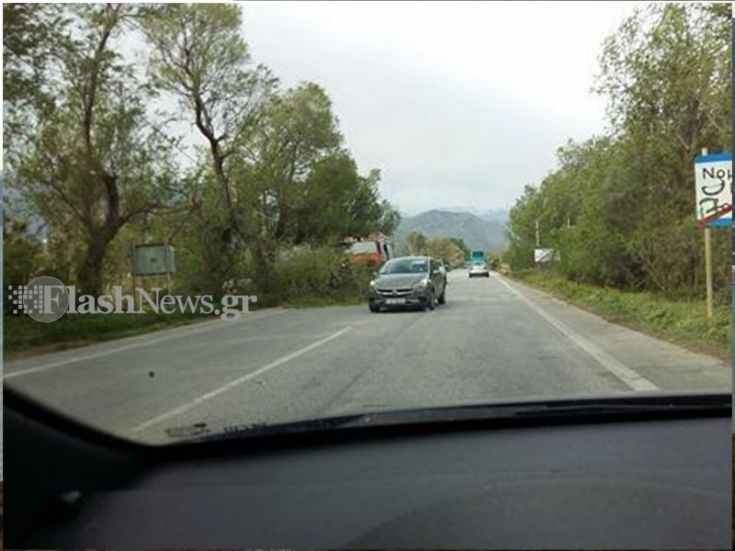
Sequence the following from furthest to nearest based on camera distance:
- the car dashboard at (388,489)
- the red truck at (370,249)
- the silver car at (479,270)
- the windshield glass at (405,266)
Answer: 1. the silver car at (479,270)
2. the windshield glass at (405,266)
3. the red truck at (370,249)
4. the car dashboard at (388,489)

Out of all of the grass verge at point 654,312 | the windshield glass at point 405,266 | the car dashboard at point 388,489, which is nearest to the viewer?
the car dashboard at point 388,489

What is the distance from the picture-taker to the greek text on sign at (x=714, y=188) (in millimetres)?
2047

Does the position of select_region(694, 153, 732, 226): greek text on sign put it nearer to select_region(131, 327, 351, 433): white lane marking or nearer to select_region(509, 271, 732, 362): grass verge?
select_region(509, 271, 732, 362): grass verge

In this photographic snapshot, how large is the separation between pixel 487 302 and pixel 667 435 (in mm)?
906

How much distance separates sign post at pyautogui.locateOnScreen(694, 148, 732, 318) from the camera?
2.05 metres

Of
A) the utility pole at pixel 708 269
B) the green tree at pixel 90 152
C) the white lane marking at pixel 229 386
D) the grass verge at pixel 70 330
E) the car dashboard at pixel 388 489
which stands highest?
the green tree at pixel 90 152

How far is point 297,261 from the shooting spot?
8.04ft

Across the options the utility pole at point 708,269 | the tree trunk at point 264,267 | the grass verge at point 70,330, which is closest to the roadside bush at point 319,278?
the tree trunk at point 264,267

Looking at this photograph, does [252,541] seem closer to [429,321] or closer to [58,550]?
[58,550]

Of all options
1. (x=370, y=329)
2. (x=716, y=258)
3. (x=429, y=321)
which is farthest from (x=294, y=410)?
(x=716, y=258)

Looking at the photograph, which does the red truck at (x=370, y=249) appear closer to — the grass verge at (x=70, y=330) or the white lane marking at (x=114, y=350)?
the white lane marking at (x=114, y=350)

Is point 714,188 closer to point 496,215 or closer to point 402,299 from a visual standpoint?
point 496,215

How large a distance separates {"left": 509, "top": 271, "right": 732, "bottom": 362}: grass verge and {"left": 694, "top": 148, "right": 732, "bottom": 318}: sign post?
0.23 metres

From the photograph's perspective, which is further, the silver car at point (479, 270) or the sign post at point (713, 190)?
the silver car at point (479, 270)
